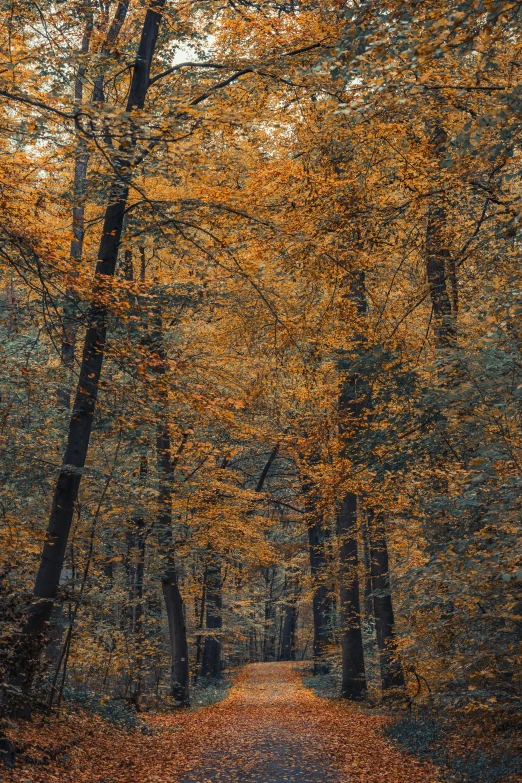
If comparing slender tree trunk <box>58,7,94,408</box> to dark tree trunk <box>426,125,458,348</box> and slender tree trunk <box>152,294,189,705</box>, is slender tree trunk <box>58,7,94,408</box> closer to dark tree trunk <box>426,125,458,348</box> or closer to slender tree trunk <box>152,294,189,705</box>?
dark tree trunk <box>426,125,458,348</box>

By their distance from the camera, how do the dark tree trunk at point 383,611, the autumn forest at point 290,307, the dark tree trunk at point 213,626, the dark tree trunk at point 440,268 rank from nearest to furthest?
the autumn forest at point 290,307
the dark tree trunk at point 440,268
the dark tree trunk at point 383,611
the dark tree trunk at point 213,626

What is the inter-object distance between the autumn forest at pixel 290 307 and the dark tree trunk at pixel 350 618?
1814 mm

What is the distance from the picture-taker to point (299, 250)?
28.1 ft

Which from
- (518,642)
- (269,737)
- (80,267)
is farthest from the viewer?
(269,737)

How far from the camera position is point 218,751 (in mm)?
10352

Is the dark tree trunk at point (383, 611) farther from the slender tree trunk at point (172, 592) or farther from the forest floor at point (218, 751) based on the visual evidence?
the slender tree trunk at point (172, 592)

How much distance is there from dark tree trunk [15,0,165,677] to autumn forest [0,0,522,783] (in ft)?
0.14

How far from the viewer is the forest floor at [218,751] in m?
7.90

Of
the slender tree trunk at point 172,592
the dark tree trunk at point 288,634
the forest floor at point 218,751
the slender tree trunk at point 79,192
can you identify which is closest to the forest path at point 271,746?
the forest floor at point 218,751

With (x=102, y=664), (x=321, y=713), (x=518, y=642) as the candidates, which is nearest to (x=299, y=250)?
(x=518, y=642)

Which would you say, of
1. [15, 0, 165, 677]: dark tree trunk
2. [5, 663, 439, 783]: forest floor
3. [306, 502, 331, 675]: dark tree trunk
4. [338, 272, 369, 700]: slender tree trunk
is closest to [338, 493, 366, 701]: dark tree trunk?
[338, 272, 369, 700]: slender tree trunk

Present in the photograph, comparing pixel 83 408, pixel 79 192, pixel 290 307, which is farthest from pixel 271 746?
pixel 79 192

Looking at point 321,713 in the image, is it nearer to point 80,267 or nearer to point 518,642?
point 518,642

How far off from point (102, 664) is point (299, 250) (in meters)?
12.2
